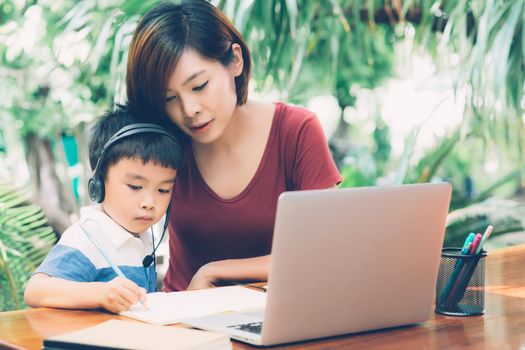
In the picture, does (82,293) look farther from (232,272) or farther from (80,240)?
(232,272)

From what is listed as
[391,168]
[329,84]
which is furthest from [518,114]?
[391,168]

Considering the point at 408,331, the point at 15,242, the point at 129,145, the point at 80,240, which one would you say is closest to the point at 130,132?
the point at 129,145

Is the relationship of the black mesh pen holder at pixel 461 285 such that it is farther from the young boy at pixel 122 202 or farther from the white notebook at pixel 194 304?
the young boy at pixel 122 202

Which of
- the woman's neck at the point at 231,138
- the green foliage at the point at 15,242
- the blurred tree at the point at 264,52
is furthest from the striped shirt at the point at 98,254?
the blurred tree at the point at 264,52

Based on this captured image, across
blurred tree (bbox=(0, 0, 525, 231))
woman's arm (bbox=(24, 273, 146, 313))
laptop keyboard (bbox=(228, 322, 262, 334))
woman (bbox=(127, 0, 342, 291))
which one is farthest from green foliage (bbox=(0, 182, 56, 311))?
laptop keyboard (bbox=(228, 322, 262, 334))

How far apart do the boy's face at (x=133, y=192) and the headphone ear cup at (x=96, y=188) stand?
1.1 inches

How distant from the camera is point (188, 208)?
2156 mm

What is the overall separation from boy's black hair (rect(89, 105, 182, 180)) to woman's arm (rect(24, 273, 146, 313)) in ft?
1.05

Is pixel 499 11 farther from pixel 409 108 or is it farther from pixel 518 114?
pixel 409 108

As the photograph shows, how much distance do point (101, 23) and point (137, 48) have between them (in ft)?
7.40

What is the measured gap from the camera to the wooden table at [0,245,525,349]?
4.42 feet

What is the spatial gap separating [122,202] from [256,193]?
0.40m

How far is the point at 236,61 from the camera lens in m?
2.12

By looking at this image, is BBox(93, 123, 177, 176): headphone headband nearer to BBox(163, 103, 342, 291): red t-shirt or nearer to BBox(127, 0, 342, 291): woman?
BBox(127, 0, 342, 291): woman
